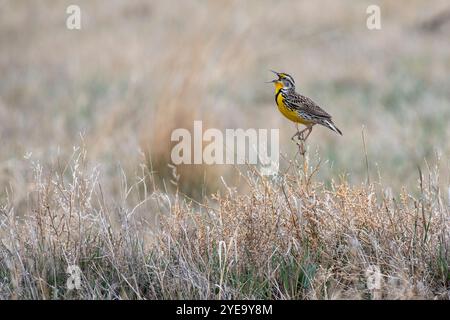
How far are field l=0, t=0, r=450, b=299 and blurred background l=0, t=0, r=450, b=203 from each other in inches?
1.0

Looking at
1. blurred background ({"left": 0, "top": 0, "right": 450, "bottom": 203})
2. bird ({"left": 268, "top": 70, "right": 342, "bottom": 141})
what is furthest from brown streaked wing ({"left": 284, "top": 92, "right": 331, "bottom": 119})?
blurred background ({"left": 0, "top": 0, "right": 450, "bottom": 203})

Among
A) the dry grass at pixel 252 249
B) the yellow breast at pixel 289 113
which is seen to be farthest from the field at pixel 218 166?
the yellow breast at pixel 289 113

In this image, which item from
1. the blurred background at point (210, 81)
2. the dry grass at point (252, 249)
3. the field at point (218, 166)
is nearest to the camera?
the dry grass at point (252, 249)

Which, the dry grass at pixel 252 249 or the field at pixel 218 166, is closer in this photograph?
the dry grass at pixel 252 249

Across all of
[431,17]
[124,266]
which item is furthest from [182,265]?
[431,17]

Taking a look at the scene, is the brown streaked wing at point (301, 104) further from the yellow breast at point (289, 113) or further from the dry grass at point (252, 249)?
the dry grass at point (252, 249)

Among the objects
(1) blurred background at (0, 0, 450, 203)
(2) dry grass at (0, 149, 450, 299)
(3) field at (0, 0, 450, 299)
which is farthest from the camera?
(1) blurred background at (0, 0, 450, 203)

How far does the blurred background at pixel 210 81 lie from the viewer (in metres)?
6.94

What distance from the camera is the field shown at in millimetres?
3654

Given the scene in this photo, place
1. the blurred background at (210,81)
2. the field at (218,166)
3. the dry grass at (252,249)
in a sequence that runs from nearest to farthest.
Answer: the dry grass at (252,249), the field at (218,166), the blurred background at (210,81)

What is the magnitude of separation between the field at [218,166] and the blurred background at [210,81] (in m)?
0.03

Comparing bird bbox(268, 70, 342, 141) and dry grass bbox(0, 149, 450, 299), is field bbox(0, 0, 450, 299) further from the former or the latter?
bird bbox(268, 70, 342, 141)
